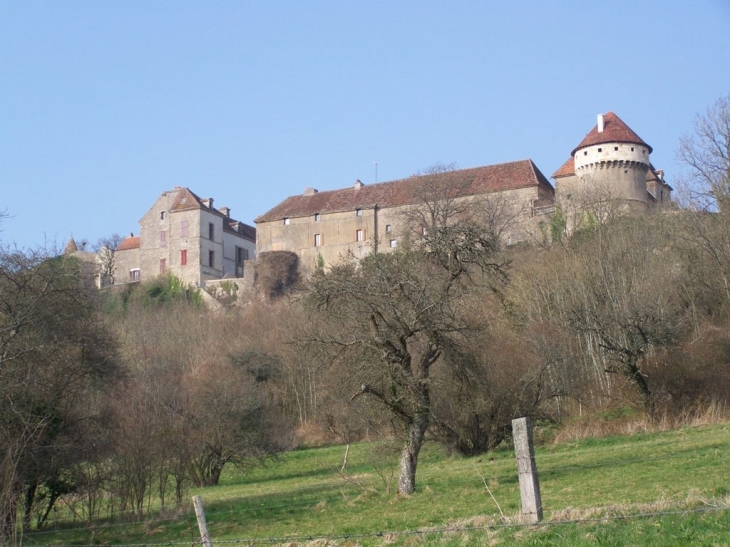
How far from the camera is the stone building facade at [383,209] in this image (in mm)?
59875

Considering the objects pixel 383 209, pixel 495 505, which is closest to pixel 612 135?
pixel 383 209

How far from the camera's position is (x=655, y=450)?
1848 centimetres

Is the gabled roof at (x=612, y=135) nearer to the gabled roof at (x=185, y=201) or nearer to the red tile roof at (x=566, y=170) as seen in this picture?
the red tile roof at (x=566, y=170)

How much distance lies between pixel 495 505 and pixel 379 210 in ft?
174

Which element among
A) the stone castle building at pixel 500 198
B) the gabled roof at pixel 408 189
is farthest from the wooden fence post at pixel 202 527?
the gabled roof at pixel 408 189

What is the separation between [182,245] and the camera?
72250 mm

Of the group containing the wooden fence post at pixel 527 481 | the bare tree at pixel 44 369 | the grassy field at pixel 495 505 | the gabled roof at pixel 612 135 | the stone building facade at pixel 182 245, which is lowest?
the grassy field at pixel 495 505

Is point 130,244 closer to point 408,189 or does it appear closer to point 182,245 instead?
point 182,245

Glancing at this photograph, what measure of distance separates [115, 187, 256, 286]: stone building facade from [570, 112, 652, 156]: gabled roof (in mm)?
28515

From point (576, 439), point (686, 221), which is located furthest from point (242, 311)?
point (576, 439)

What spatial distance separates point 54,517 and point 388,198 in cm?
4964

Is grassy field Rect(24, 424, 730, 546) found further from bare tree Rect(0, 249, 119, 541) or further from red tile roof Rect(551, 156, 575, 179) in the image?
red tile roof Rect(551, 156, 575, 179)

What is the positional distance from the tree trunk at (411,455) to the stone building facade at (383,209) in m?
40.4

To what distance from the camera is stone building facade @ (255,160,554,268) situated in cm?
5988
